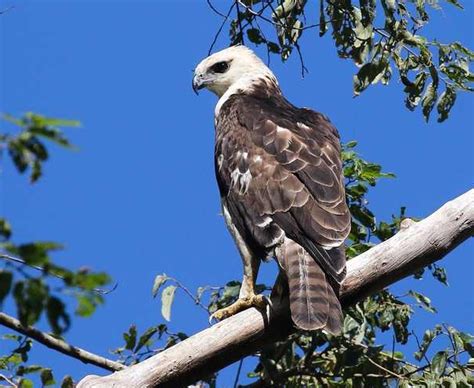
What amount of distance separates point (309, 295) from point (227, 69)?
268 cm

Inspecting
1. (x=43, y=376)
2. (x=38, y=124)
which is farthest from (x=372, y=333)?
(x=38, y=124)

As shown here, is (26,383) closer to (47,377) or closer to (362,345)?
(47,377)

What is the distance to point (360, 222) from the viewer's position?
545cm

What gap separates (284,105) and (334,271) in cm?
192

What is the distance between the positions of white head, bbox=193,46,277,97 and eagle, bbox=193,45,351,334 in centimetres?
52

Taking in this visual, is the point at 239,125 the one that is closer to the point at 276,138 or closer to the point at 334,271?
the point at 276,138

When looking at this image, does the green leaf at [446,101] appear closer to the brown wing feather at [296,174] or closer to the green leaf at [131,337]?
the brown wing feather at [296,174]

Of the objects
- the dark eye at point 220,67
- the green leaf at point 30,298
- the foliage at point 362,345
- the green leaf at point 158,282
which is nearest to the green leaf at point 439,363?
the foliage at point 362,345

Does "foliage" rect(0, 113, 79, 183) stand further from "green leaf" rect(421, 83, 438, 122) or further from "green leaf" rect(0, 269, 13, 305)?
"green leaf" rect(421, 83, 438, 122)

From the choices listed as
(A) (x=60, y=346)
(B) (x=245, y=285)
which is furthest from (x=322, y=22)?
(A) (x=60, y=346)

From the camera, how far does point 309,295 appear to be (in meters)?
4.50

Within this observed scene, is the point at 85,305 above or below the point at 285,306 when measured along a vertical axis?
below

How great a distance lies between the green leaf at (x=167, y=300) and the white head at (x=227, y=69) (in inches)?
78.0

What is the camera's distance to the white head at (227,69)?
6758mm
